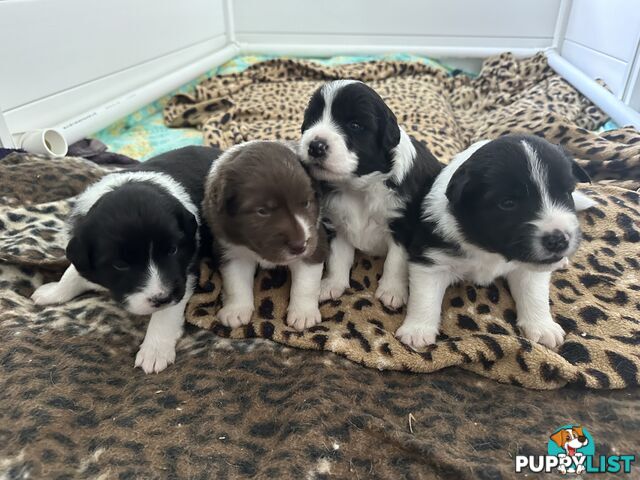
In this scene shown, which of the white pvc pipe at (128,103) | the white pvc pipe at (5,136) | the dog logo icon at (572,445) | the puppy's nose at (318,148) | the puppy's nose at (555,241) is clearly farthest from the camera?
the white pvc pipe at (128,103)

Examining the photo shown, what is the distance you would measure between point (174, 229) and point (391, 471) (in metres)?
1.47

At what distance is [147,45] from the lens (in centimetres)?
604

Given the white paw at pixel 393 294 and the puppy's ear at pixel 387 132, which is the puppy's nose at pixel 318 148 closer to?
the puppy's ear at pixel 387 132

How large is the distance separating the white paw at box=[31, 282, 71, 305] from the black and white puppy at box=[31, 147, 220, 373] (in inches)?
17.0

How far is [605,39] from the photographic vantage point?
20.7 feet

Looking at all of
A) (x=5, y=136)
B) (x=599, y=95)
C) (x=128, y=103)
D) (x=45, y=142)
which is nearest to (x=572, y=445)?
(x=45, y=142)

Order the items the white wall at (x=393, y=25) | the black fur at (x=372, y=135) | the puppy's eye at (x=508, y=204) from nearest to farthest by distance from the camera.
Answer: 1. the puppy's eye at (x=508, y=204)
2. the black fur at (x=372, y=135)
3. the white wall at (x=393, y=25)

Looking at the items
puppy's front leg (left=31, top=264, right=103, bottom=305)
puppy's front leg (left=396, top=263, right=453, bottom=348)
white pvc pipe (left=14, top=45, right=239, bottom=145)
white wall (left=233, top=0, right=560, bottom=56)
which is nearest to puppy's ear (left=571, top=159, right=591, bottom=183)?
puppy's front leg (left=396, top=263, right=453, bottom=348)

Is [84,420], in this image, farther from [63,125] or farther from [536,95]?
[536,95]

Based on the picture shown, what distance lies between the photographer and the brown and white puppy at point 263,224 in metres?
2.45

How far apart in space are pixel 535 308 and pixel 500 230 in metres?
0.66

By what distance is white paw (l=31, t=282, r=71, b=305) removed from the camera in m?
2.82

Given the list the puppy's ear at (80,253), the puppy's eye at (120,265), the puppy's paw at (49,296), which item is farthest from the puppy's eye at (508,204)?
the puppy's paw at (49,296)

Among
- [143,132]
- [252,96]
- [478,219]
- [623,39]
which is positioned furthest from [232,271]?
[623,39]
